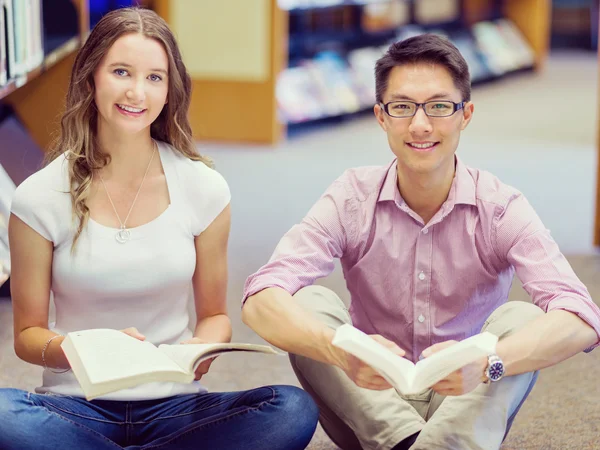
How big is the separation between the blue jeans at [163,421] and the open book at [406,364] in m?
0.28

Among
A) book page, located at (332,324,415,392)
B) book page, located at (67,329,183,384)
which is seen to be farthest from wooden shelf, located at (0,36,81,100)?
book page, located at (332,324,415,392)

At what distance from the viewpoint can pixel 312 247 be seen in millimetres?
2086

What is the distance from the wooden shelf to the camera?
140 inches

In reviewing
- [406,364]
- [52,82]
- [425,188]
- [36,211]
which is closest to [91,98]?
[36,211]

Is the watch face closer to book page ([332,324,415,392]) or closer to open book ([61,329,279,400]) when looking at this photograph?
book page ([332,324,415,392])

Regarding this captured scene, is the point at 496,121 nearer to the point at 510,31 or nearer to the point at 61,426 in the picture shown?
the point at 510,31

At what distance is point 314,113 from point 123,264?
4.58 meters

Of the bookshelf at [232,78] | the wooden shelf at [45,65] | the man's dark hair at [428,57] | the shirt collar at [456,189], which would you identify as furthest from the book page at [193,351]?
the bookshelf at [232,78]

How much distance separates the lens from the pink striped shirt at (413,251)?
2.07 metres

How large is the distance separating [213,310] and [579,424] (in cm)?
99

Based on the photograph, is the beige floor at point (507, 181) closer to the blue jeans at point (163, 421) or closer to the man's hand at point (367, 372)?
the blue jeans at point (163, 421)

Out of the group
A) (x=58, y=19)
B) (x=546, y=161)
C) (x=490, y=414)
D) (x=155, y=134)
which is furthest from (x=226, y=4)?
(x=490, y=414)

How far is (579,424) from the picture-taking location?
8.23 feet

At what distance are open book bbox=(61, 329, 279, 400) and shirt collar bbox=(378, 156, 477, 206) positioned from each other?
0.49 meters
